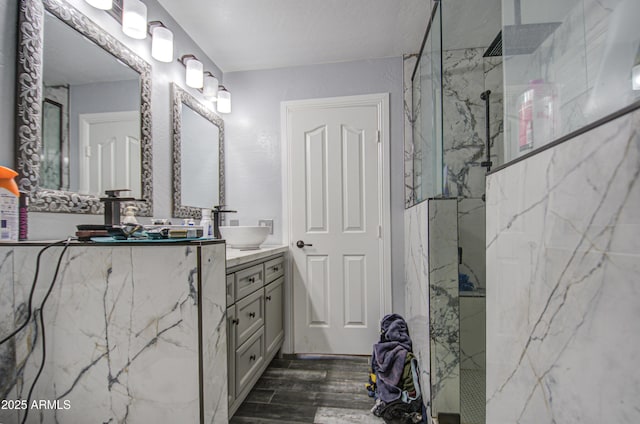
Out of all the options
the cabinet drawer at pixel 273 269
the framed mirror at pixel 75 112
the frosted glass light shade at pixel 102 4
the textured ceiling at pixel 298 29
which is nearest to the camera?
the framed mirror at pixel 75 112

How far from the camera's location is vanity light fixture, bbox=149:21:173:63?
5.46 ft

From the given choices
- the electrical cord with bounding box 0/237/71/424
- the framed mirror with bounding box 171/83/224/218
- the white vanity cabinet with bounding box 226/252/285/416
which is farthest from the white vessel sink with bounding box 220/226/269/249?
the electrical cord with bounding box 0/237/71/424

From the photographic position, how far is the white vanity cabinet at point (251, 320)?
A: 1.48m

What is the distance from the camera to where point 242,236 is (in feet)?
6.67

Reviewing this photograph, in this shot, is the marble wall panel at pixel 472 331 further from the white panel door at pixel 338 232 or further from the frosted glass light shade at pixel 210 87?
the frosted glass light shade at pixel 210 87

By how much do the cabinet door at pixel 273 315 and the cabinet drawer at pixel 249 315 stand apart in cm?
10

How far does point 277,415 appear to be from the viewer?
1.64 m

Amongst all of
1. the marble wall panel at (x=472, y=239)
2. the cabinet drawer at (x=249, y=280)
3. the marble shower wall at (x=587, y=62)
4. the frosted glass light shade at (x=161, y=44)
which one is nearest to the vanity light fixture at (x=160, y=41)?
the frosted glass light shade at (x=161, y=44)

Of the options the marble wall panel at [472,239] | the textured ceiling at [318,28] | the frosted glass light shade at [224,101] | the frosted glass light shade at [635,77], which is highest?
the textured ceiling at [318,28]

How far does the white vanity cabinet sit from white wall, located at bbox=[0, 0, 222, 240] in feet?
2.26

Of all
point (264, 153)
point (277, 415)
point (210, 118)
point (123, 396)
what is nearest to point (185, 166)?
point (210, 118)

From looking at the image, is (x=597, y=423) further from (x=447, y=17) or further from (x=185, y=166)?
(x=185, y=166)

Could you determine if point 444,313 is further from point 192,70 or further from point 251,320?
point 192,70

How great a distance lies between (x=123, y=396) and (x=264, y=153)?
194 cm
